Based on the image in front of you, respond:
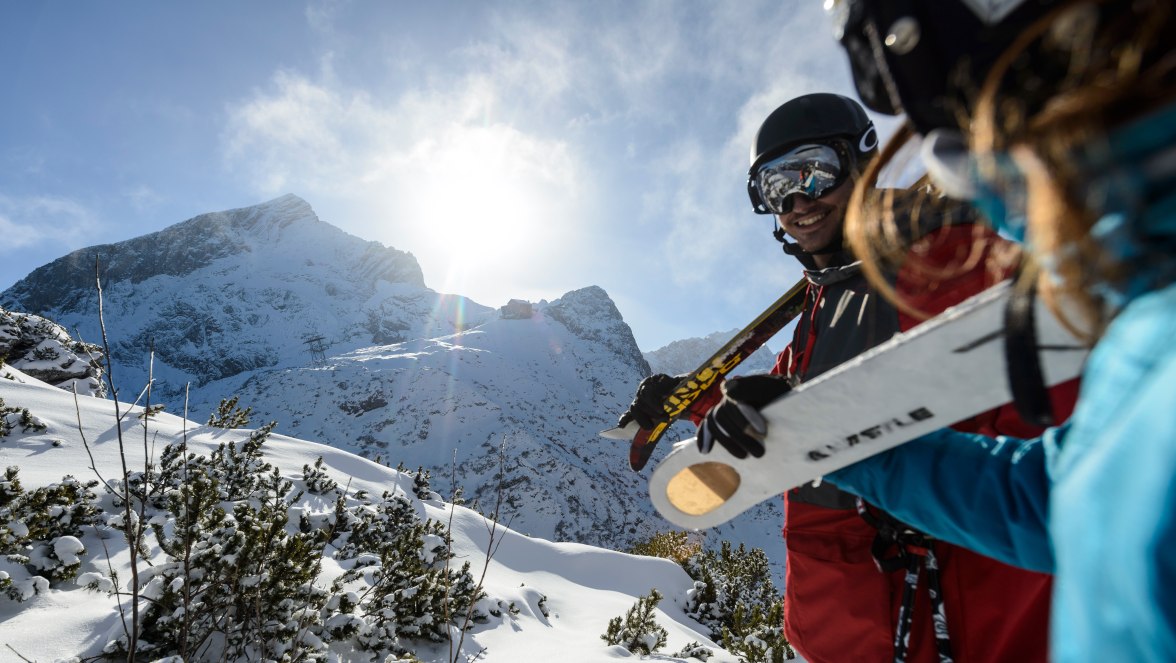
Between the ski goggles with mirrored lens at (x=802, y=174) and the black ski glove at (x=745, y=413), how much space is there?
129 cm

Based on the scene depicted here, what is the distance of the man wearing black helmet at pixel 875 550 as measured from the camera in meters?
1.30

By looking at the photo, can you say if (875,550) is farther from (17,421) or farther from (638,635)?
(17,421)

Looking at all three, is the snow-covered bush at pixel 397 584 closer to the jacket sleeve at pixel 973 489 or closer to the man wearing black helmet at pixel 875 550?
the man wearing black helmet at pixel 875 550

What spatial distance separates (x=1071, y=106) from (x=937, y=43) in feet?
1.31

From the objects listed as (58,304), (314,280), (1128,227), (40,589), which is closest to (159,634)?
(40,589)

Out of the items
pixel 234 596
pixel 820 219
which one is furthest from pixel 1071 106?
pixel 234 596

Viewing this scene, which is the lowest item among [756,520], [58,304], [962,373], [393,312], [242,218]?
[962,373]

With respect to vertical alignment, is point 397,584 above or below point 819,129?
below

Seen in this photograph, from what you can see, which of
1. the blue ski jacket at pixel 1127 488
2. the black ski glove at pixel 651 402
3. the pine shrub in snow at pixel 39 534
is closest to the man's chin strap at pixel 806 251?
the black ski glove at pixel 651 402

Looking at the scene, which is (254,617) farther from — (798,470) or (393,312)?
(393,312)

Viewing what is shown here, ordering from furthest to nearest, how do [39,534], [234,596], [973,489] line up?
[39,534] < [234,596] < [973,489]

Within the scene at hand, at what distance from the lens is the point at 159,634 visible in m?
3.40

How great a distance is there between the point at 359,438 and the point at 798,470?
173ft

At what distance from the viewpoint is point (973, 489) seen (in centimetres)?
97
